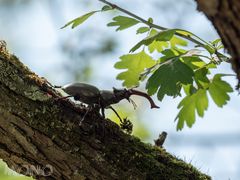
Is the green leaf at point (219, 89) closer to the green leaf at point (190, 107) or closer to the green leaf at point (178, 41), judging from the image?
the green leaf at point (190, 107)

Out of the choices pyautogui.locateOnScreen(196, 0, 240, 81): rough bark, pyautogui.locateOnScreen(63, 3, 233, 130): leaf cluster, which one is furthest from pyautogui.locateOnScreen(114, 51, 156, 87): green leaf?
pyautogui.locateOnScreen(196, 0, 240, 81): rough bark

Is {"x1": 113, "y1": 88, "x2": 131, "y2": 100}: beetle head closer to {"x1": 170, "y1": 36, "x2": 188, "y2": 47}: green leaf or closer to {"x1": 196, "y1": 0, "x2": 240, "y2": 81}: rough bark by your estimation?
{"x1": 170, "y1": 36, "x2": 188, "y2": 47}: green leaf

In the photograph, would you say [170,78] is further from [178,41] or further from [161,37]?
[178,41]

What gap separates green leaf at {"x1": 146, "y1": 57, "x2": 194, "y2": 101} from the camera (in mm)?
1812

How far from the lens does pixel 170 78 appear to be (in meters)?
1.86

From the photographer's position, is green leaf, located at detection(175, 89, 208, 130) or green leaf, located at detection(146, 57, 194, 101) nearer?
green leaf, located at detection(146, 57, 194, 101)

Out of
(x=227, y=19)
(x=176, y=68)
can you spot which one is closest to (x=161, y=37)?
(x=176, y=68)

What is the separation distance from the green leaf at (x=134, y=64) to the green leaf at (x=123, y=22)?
150mm

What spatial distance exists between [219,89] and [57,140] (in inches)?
23.9

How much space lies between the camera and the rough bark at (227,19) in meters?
1.02

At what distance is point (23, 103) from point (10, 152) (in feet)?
0.55

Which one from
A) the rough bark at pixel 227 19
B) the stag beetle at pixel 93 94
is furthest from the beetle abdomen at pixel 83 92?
the rough bark at pixel 227 19

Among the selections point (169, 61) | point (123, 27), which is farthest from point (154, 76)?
point (123, 27)

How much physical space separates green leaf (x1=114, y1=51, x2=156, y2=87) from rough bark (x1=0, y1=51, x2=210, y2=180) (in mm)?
257
